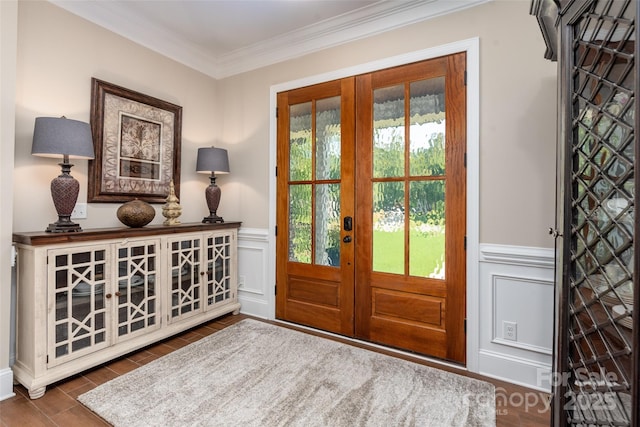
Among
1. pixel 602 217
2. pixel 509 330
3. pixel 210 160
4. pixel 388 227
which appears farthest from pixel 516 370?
pixel 210 160

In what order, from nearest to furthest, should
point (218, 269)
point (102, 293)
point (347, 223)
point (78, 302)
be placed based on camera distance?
point (78, 302)
point (102, 293)
point (347, 223)
point (218, 269)

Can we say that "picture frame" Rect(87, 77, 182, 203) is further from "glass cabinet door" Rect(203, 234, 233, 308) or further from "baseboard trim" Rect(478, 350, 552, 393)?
"baseboard trim" Rect(478, 350, 552, 393)

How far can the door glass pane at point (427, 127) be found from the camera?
2.33 m

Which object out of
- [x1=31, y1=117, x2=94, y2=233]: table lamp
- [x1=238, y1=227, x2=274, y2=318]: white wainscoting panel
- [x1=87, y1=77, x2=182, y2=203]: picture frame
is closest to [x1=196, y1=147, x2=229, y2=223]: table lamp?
[x1=87, y1=77, x2=182, y2=203]: picture frame

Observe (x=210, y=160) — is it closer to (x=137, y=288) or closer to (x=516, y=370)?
(x=137, y=288)

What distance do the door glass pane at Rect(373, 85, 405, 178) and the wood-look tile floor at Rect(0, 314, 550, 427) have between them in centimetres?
149

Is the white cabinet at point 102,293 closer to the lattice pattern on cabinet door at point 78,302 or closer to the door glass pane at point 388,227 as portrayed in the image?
the lattice pattern on cabinet door at point 78,302

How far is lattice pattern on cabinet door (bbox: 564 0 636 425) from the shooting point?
75 cm

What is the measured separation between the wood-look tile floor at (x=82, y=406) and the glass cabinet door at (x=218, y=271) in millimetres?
808

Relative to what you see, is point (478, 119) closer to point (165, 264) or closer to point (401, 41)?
point (401, 41)

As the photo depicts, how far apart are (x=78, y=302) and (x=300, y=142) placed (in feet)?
6.86

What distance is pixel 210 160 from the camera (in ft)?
10.1

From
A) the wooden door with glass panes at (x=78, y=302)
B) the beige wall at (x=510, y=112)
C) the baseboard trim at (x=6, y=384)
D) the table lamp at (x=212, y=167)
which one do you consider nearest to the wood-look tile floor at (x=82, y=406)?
the baseboard trim at (x=6, y=384)

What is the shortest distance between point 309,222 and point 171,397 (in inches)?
65.4
